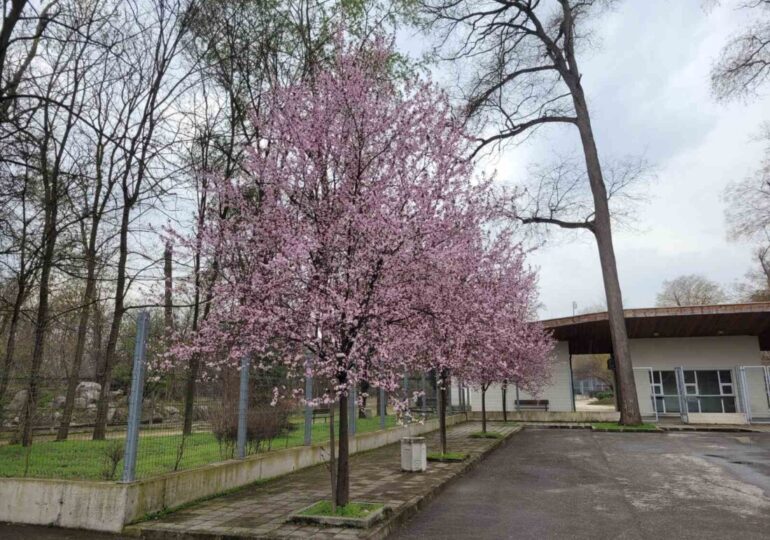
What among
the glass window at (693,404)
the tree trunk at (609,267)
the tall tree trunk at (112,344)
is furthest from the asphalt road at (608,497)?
the glass window at (693,404)

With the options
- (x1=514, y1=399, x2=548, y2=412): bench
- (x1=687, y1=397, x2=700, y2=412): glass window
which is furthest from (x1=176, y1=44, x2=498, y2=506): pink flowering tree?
(x1=687, y1=397, x2=700, y2=412): glass window

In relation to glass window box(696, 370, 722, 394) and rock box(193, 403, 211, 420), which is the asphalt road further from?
glass window box(696, 370, 722, 394)

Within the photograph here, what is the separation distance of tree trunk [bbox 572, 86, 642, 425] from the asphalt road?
24.6 ft

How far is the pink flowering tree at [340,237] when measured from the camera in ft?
21.8

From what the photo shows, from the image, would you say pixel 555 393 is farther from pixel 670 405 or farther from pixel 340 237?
pixel 340 237

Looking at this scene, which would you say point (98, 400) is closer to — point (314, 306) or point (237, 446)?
point (237, 446)

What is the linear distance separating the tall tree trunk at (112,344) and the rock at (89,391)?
2.3 inches

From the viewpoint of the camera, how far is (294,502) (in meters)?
8.17

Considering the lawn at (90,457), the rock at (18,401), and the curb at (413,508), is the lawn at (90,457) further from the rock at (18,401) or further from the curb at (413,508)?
the curb at (413,508)

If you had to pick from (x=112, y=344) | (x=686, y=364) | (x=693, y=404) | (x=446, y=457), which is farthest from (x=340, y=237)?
(x=686, y=364)

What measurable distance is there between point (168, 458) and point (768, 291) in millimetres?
52208

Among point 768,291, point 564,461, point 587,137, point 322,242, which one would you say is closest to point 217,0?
point 322,242

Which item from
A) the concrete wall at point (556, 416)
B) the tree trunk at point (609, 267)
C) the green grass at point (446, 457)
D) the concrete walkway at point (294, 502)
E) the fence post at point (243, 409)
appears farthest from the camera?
the concrete wall at point (556, 416)

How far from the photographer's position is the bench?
31781mm
